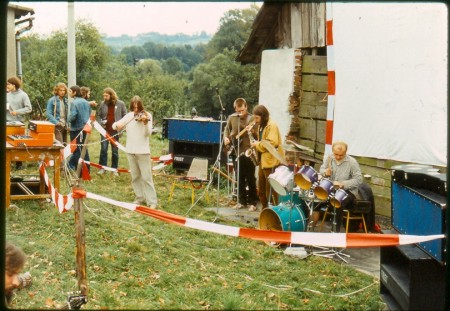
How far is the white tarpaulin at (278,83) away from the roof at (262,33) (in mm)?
774

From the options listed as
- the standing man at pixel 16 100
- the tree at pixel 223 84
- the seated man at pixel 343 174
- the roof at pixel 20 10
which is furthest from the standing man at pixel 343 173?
the tree at pixel 223 84

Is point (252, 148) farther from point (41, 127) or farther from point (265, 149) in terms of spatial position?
point (41, 127)

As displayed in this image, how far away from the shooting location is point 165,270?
6.67 meters

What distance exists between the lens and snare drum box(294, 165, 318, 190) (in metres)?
7.60

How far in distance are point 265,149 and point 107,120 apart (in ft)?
16.1

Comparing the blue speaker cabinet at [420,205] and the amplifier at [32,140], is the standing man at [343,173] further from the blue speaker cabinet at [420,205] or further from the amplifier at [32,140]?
the amplifier at [32,140]

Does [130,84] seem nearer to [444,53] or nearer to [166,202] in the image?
[166,202]

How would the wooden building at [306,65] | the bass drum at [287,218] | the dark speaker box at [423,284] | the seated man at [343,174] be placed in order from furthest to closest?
the wooden building at [306,65] → the seated man at [343,174] → the bass drum at [287,218] → the dark speaker box at [423,284]

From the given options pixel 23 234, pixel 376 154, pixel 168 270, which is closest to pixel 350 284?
pixel 168 270

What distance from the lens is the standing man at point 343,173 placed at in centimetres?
817

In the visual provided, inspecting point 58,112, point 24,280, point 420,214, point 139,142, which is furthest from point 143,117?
point 420,214

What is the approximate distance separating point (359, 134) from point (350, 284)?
3.62m

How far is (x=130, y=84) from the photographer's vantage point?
33094 mm

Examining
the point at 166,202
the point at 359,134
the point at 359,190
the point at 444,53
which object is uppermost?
the point at 444,53
